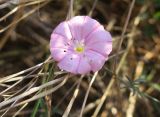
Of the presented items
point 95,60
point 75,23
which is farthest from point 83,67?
point 75,23

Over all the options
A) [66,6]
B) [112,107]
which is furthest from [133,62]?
[66,6]

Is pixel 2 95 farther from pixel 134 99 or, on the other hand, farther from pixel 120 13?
pixel 120 13

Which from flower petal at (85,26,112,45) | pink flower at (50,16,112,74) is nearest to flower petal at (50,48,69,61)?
pink flower at (50,16,112,74)

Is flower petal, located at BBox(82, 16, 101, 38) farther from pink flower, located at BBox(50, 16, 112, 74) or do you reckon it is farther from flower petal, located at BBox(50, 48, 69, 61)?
flower petal, located at BBox(50, 48, 69, 61)

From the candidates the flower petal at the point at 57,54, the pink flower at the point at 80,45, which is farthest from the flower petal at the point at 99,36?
the flower petal at the point at 57,54

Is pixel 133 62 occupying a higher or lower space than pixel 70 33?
lower

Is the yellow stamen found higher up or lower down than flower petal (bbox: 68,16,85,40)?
lower down

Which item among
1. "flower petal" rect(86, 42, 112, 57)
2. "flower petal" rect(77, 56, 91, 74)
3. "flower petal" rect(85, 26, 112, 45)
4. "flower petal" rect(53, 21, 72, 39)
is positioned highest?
"flower petal" rect(53, 21, 72, 39)
